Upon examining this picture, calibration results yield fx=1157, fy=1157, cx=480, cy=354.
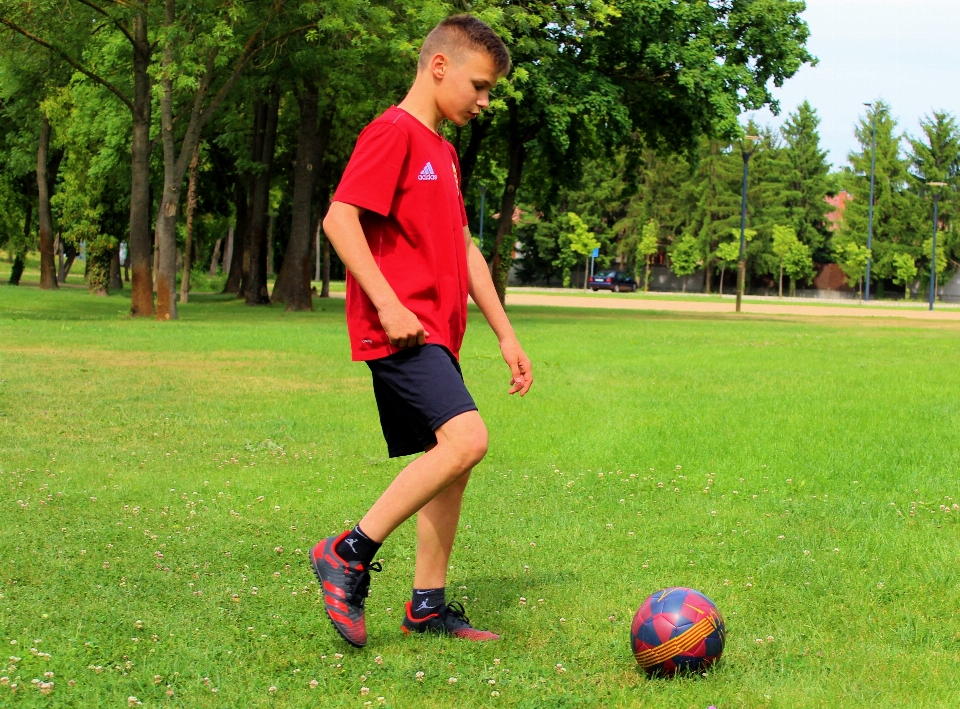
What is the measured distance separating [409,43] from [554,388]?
565 inches

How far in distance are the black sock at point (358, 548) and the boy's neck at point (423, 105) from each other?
1.53m

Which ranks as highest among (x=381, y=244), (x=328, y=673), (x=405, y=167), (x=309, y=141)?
(x=309, y=141)

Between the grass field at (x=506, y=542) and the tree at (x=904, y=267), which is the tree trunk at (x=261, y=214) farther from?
the tree at (x=904, y=267)

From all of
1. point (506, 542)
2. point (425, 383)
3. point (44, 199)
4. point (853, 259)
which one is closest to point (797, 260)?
point (853, 259)

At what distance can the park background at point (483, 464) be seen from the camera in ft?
13.5

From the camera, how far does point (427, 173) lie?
4.21m

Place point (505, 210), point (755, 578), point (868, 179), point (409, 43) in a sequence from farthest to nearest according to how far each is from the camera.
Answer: point (868, 179)
point (505, 210)
point (409, 43)
point (755, 578)

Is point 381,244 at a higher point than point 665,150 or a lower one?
lower

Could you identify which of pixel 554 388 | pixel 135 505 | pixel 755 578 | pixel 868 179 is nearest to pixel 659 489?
pixel 755 578

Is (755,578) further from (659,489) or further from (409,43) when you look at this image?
(409,43)

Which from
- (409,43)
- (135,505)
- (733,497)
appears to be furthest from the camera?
(409,43)

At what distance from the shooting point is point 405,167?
4180 millimetres

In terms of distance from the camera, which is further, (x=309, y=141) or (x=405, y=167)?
(x=309, y=141)

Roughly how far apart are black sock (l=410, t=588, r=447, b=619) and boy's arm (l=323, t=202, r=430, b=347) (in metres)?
1.02
